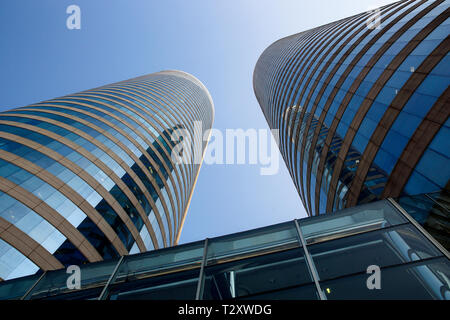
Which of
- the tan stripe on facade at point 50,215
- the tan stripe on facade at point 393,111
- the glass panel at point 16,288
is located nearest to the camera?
the glass panel at point 16,288

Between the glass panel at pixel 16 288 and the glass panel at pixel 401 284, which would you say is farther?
the glass panel at pixel 16 288

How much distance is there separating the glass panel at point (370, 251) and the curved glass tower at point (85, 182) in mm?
19560

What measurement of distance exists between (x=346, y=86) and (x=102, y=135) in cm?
2754

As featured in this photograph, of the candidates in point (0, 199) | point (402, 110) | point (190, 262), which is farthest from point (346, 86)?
point (0, 199)

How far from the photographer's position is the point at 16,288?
419 inches

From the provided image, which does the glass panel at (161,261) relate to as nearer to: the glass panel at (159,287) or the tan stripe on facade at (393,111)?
the glass panel at (159,287)

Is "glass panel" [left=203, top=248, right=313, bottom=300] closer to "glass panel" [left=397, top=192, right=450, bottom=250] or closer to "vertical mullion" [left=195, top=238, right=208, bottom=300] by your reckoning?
"vertical mullion" [left=195, top=238, right=208, bottom=300]

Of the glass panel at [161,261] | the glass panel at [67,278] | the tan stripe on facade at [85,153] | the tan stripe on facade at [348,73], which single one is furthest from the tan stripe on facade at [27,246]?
the tan stripe on facade at [348,73]

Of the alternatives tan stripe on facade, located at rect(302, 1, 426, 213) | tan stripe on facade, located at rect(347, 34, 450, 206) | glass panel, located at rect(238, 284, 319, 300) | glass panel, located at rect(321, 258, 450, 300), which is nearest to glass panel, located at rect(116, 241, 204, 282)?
glass panel, located at rect(238, 284, 319, 300)

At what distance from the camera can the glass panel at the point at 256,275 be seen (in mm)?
8070

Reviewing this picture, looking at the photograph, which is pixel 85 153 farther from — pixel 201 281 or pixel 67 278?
pixel 201 281

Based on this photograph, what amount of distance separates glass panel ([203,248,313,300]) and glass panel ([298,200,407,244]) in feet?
Result: 4.21

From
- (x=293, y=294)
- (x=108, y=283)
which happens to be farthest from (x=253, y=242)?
(x=108, y=283)

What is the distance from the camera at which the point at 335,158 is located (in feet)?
81.3
